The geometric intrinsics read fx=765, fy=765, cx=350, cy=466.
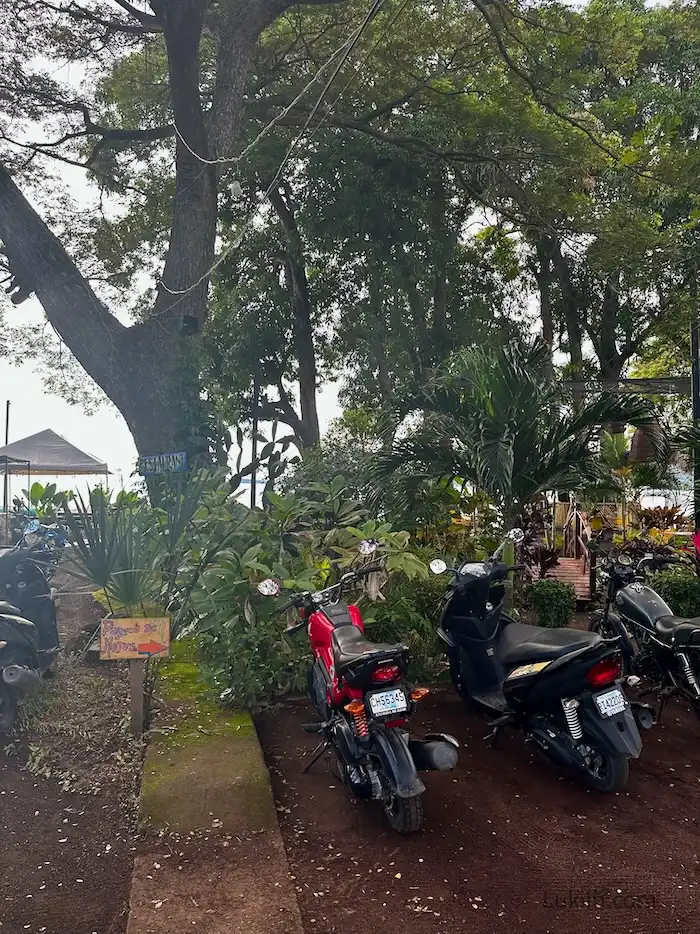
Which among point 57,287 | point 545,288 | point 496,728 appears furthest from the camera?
point 545,288

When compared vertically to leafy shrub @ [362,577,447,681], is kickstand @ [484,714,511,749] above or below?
below

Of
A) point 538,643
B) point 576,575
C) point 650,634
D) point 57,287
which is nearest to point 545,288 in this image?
point 576,575

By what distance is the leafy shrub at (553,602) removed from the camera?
6.66m

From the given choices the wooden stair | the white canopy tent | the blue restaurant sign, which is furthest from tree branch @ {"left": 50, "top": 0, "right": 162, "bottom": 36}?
the wooden stair

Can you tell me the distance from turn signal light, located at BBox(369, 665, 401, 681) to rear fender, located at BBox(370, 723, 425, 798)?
20 centimetres

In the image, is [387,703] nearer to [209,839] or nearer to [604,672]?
[209,839]

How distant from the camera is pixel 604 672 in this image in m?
3.57

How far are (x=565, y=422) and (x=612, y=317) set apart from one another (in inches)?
508

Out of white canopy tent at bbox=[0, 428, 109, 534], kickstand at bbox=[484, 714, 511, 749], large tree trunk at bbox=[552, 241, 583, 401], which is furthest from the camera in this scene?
large tree trunk at bbox=[552, 241, 583, 401]

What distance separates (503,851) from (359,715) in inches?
30.7

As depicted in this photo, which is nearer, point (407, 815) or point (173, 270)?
point (407, 815)

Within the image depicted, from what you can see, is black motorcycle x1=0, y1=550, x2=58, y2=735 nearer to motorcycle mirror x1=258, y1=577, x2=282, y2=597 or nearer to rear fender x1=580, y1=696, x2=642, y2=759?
motorcycle mirror x1=258, y1=577, x2=282, y2=597

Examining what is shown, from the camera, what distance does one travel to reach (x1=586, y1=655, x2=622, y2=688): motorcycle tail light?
3.56m

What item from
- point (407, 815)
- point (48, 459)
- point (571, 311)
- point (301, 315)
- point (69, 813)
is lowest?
point (69, 813)
